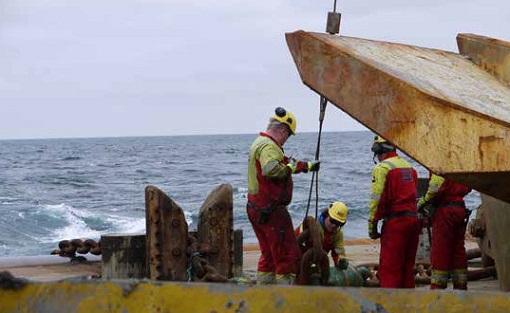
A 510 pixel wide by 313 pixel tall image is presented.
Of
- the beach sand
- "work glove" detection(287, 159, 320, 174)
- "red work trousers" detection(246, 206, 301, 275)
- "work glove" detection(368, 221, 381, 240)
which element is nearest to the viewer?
"work glove" detection(287, 159, 320, 174)

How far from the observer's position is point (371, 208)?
735cm

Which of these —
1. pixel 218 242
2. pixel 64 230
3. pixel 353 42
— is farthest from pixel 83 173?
pixel 353 42

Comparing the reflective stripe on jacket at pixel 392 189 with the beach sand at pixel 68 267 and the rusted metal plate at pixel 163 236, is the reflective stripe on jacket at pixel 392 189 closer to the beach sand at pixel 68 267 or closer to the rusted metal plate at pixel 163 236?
the beach sand at pixel 68 267

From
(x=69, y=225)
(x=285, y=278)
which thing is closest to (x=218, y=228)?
(x=285, y=278)

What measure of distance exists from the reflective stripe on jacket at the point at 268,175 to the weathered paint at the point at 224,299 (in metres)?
3.55

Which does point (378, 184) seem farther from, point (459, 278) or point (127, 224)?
point (127, 224)

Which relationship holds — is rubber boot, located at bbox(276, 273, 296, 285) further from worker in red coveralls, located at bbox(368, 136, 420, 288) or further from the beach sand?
the beach sand

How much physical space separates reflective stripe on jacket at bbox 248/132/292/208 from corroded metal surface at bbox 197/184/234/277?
39.7 inches

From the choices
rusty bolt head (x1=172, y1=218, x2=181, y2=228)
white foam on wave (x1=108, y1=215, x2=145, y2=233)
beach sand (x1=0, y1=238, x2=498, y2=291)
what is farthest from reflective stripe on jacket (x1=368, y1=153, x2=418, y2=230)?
white foam on wave (x1=108, y1=215, x2=145, y2=233)

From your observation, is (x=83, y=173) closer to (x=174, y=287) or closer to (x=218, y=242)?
(x=218, y=242)

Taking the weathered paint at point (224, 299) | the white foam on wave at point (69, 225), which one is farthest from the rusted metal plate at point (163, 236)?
the white foam on wave at point (69, 225)

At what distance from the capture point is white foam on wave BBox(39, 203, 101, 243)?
2293 centimetres

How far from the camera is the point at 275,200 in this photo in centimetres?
699

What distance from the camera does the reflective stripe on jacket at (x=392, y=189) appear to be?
7.32 metres
